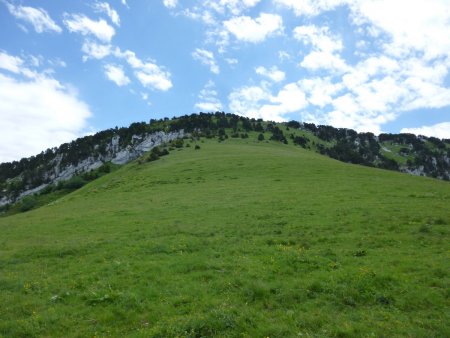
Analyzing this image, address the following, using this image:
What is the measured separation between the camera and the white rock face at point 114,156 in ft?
529

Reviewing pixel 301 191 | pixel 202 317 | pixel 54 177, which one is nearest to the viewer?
pixel 202 317

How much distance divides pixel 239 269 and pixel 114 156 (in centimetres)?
16189

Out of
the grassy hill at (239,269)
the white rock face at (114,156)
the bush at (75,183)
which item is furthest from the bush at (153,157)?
the white rock face at (114,156)

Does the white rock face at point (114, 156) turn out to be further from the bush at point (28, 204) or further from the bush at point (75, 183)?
the bush at point (28, 204)

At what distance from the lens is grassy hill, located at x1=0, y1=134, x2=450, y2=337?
42.5 feet

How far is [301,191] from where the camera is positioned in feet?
139

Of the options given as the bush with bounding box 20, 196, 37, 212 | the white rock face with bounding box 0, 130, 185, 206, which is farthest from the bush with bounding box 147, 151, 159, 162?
the white rock face with bounding box 0, 130, 185, 206

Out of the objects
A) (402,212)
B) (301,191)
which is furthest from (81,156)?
(402,212)

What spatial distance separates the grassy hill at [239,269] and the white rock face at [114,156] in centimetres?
12528

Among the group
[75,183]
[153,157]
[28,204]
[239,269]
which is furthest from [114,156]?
[239,269]

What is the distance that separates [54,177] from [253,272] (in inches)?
7304

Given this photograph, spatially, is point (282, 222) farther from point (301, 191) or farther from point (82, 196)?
point (82, 196)

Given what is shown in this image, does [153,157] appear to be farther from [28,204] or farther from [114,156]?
[114,156]

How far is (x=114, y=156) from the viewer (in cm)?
17100
